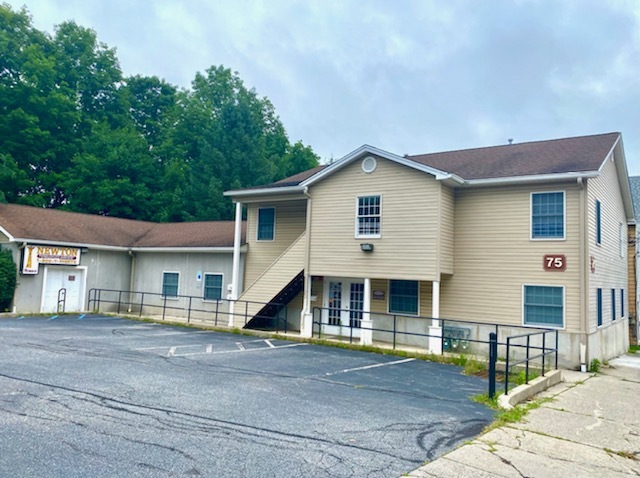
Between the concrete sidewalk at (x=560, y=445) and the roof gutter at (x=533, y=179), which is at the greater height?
the roof gutter at (x=533, y=179)

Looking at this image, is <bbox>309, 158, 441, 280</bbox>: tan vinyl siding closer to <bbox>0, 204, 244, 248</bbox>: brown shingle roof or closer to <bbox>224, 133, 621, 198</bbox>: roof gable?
<bbox>224, 133, 621, 198</bbox>: roof gable

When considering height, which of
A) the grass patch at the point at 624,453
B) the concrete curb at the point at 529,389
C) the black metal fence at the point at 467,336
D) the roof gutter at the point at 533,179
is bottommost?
the grass patch at the point at 624,453

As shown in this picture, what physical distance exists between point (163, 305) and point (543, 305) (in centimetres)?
1502

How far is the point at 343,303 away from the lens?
55.4 ft

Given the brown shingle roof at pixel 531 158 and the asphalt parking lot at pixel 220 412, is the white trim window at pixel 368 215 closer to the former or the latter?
the brown shingle roof at pixel 531 158

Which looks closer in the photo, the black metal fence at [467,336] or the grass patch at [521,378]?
the grass patch at [521,378]

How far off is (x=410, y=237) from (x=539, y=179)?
12.6ft

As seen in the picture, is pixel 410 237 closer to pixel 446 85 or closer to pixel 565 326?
pixel 565 326

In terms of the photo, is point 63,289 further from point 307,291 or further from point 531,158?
point 531,158

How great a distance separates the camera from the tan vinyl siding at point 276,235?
60.6ft

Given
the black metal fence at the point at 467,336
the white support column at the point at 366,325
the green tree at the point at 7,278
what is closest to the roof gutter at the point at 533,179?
the black metal fence at the point at 467,336

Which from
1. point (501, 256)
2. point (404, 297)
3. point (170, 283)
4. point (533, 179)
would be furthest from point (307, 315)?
point (170, 283)

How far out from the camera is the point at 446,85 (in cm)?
3095

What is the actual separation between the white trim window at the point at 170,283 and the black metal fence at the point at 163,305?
28 centimetres
